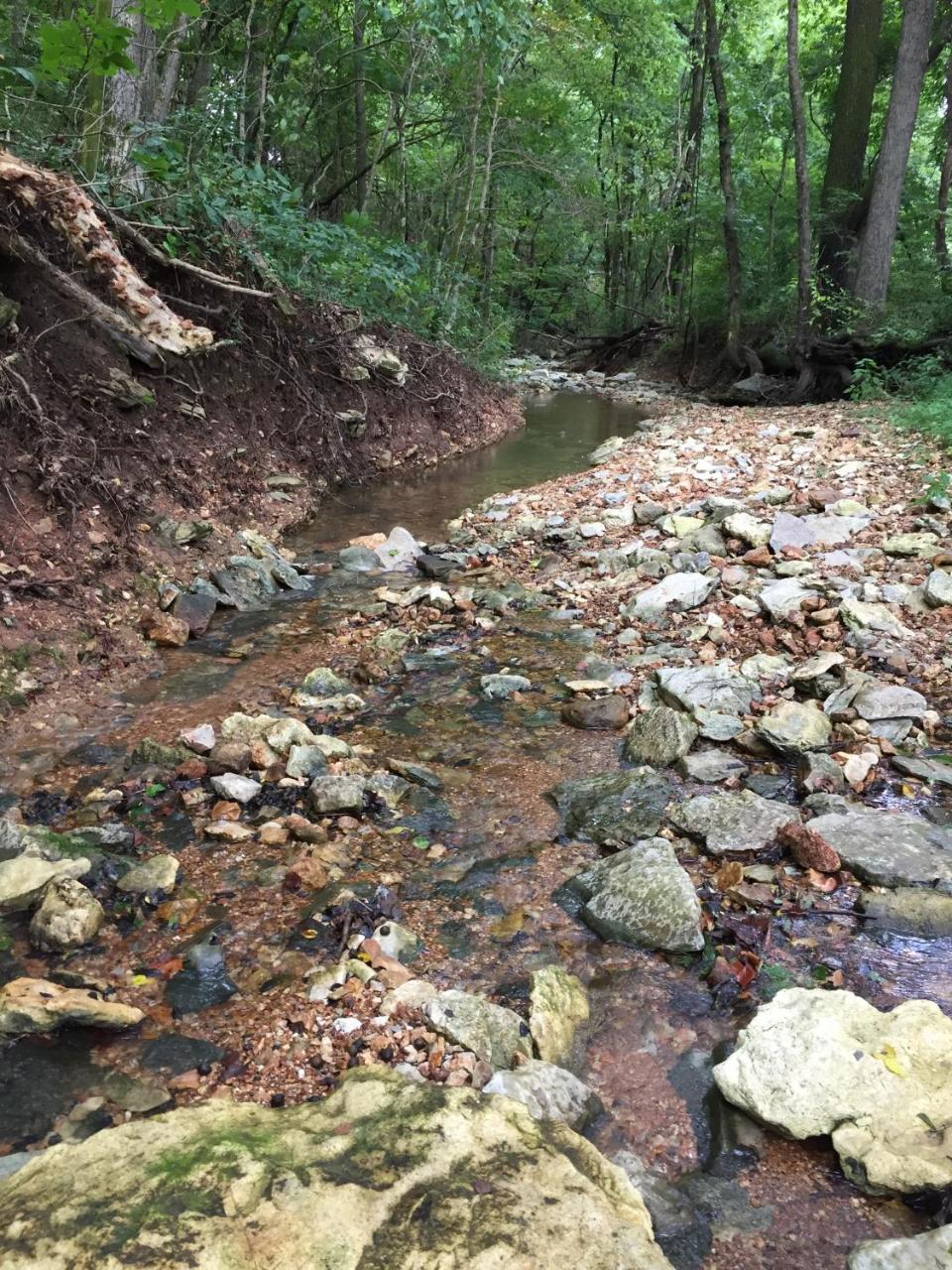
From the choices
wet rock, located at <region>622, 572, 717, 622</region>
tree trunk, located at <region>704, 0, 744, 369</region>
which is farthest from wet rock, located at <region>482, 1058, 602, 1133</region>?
tree trunk, located at <region>704, 0, 744, 369</region>

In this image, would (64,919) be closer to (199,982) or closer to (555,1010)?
(199,982)

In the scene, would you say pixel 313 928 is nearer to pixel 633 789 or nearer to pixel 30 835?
pixel 30 835

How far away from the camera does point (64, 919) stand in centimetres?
228

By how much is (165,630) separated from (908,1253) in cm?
420

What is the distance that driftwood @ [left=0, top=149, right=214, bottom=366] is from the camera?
15.8 ft

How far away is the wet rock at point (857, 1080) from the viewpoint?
1.70 meters

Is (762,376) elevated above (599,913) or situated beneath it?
elevated above

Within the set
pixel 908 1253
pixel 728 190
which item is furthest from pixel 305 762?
pixel 728 190

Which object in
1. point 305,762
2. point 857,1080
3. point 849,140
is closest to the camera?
point 857,1080

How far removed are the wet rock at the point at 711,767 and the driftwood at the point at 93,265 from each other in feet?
15.7

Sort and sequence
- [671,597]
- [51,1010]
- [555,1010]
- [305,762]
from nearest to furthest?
[51,1010] → [555,1010] → [305,762] → [671,597]

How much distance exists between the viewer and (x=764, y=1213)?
1.67 meters

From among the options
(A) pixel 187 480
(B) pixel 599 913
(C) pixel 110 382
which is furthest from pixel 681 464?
(B) pixel 599 913

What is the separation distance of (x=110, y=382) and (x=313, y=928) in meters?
4.41
